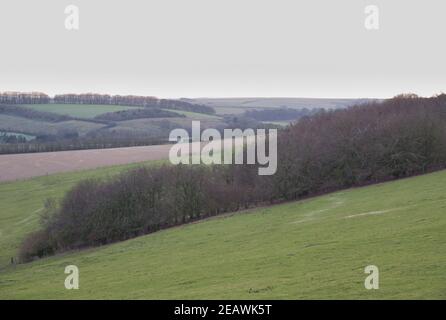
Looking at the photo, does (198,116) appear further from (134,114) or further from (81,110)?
(81,110)

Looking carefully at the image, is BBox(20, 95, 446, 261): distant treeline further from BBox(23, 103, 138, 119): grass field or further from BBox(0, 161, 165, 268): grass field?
BBox(23, 103, 138, 119): grass field

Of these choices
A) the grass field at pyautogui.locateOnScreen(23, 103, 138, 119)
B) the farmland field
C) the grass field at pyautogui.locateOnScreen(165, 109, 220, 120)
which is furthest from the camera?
the grass field at pyautogui.locateOnScreen(23, 103, 138, 119)

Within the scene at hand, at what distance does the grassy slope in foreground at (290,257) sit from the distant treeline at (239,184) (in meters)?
7.49

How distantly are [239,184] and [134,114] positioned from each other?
12246cm

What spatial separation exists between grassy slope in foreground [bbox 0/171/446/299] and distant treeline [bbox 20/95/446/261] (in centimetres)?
749

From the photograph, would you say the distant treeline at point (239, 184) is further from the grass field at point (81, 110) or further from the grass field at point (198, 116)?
the grass field at point (81, 110)

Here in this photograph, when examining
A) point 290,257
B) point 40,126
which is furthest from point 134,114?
point 290,257

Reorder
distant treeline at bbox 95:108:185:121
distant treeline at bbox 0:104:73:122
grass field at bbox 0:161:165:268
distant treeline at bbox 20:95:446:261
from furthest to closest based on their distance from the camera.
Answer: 1. distant treeline at bbox 0:104:73:122
2. distant treeline at bbox 95:108:185:121
3. grass field at bbox 0:161:165:268
4. distant treeline at bbox 20:95:446:261

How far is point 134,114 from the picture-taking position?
618 feet

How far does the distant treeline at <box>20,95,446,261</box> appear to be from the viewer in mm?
62281

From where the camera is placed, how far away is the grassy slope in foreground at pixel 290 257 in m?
23.1

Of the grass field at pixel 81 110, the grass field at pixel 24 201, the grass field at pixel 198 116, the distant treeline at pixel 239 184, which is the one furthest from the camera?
the grass field at pixel 81 110

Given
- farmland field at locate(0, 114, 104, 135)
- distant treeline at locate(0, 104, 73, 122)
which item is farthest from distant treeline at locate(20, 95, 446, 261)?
distant treeline at locate(0, 104, 73, 122)

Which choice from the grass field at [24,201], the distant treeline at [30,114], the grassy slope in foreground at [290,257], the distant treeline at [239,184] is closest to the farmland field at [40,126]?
the distant treeline at [30,114]
